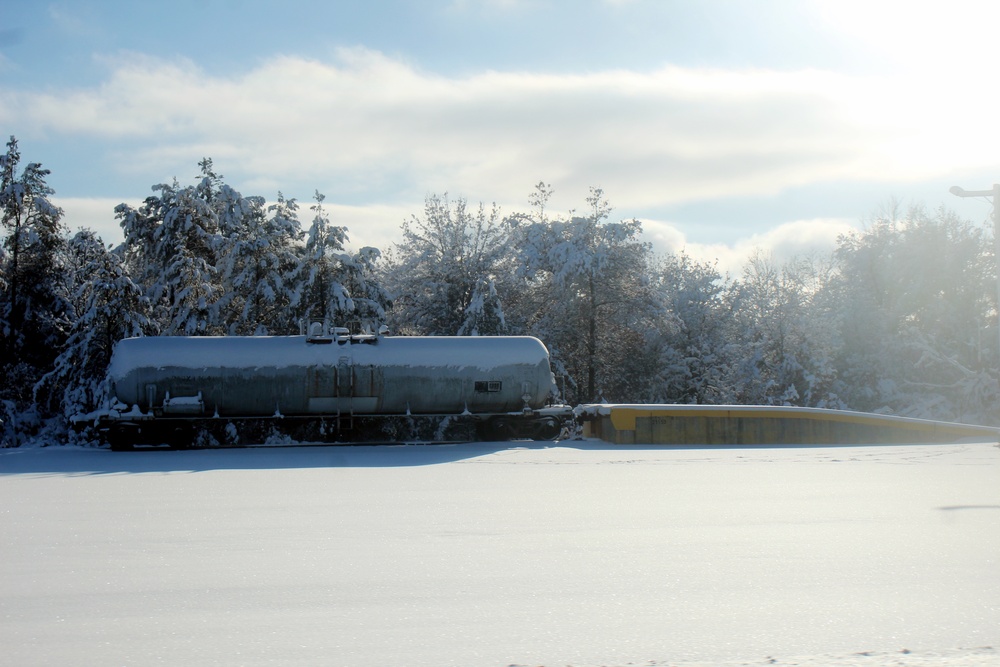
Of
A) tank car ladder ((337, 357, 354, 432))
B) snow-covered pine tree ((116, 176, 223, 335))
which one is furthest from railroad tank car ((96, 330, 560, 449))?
snow-covered pine tree ((116, 176, 223, 335))

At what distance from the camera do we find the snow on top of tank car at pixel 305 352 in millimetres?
24141

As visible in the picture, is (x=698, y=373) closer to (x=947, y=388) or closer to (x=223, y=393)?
(x=947, y=388)

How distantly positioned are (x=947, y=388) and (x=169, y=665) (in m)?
50.3

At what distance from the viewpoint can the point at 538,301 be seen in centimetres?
4381

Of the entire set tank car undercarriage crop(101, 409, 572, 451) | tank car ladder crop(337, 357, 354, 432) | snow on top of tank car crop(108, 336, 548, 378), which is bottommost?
tank car undercarriage crop(101, 409, 572, 451)

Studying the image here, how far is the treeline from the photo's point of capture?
34969mm

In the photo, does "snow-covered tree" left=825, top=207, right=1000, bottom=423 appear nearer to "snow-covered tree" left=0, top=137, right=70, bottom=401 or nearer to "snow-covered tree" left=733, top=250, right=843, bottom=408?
"snow-covered tree" left=733, top=250, right=843, bottom=408

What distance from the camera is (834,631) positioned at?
17.0ft

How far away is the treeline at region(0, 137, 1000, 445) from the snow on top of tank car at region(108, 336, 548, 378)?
8.38 meters

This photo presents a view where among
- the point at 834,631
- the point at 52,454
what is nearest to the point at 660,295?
the point at 52,454

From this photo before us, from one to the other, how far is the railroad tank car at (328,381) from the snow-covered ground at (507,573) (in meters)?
11.5

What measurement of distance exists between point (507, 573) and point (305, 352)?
18.7m

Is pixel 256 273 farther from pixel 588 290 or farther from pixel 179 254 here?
pixel 588 290

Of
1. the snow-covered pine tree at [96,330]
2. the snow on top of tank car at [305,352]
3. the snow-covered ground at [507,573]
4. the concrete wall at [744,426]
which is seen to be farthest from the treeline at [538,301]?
the snow-covered ground at [507,573]
